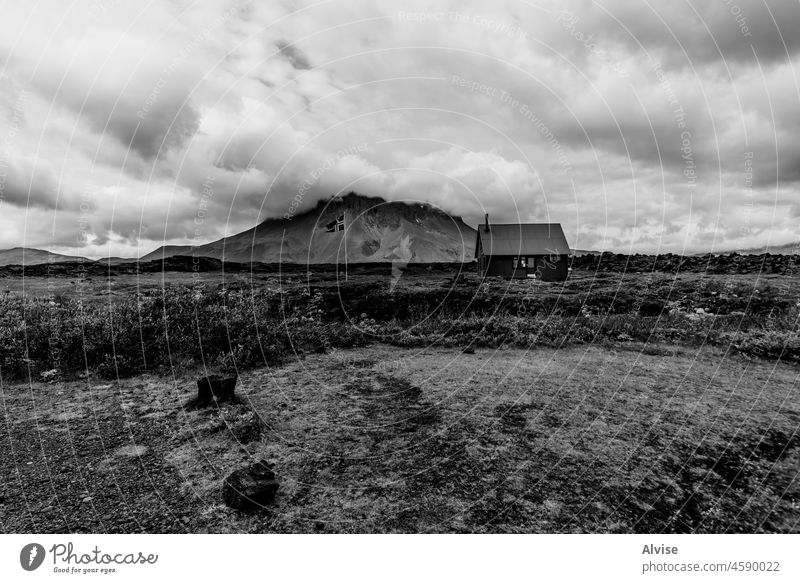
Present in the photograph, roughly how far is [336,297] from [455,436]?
11.7m

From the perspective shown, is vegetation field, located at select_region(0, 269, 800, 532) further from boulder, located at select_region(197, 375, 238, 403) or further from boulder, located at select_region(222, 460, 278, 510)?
boulder, located at select_region(197, 375, 238, 403)

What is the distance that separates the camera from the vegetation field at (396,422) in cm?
389

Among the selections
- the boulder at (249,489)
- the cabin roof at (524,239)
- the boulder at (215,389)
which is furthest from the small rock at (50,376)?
the cabin roof at (524,239)

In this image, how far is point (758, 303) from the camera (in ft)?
48.8

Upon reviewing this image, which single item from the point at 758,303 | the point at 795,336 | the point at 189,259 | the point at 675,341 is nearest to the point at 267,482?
the point at 675,341

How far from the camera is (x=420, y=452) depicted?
4.95m

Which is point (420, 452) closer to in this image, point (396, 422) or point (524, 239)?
point (396, 422)

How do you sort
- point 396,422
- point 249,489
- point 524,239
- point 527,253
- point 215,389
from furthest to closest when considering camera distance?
point 524,239, point 527,253, point 215,389, point 396,422, point 249,489

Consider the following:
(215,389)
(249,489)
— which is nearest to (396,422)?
(249,489)

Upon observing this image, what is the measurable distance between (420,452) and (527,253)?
146 feet

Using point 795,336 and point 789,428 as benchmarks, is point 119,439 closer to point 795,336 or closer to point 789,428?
point 789,428

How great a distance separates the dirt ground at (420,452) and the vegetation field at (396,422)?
0.03 meters

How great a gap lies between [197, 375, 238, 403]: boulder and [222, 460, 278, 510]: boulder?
2.76 m

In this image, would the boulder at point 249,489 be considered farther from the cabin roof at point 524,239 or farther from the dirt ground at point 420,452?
the cabin roof at point 524,239
